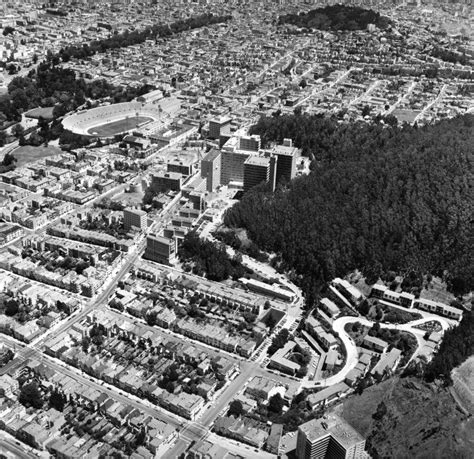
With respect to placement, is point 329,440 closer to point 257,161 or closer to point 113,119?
point 257,161

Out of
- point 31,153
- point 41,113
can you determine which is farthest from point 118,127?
point 31,153

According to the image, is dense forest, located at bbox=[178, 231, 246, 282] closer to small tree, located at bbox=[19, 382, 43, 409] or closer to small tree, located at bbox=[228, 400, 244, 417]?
small tree, located at bbox=[228, 400, 244, 417]

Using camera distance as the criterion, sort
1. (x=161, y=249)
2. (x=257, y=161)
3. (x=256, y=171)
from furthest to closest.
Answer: (x=257, y=161) < (x=256, y=171) < (x=161, y=249)

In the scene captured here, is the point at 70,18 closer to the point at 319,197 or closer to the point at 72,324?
the point at 319,197

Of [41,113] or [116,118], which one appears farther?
[41,113]

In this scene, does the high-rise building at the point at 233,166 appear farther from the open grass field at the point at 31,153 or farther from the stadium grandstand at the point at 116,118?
the open grass field at the point at 31,153

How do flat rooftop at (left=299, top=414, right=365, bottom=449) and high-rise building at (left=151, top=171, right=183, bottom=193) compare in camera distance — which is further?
high-rise building at (left=151, top=171, right=183, bottom=193)

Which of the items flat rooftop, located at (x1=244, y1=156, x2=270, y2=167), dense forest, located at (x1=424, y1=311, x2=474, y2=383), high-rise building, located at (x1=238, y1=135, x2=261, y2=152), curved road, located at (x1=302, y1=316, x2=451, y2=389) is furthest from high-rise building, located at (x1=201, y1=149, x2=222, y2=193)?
dense forest, located at (x1=424, y1=311, x2=474, y2=383)

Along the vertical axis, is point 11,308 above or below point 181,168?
above
